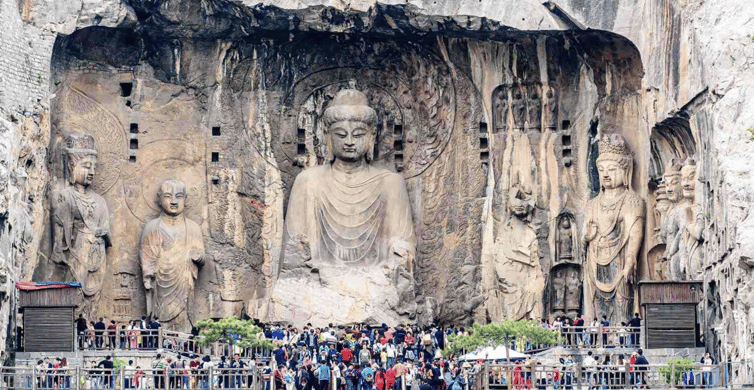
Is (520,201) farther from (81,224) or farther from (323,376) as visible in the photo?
(81,224)

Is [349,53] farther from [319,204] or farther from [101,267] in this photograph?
[101,267]

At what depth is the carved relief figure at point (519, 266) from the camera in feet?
171

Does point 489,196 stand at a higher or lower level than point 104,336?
higher

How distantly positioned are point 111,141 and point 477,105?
864 centimetres

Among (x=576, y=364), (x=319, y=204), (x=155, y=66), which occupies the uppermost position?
(x=155, y=66)

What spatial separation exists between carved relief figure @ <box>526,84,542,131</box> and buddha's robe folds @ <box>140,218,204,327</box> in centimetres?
827

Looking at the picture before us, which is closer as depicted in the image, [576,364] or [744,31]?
[576,364]

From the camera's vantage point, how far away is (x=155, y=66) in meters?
53.0

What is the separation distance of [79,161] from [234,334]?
7025 millimetres

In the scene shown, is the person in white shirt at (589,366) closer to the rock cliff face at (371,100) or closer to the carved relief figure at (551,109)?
the rock cliff face at (371,100)

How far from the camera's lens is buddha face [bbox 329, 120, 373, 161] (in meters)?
53.0

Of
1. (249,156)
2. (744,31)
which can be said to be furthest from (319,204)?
(744,31)

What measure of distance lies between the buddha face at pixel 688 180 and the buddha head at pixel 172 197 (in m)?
11.7

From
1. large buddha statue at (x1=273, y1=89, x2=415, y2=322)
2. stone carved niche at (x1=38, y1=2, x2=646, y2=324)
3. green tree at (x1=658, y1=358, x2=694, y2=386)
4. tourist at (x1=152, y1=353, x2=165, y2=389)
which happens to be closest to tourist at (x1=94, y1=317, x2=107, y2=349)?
tourist at (x1=152, y1=353, x2=165, y2=389)
